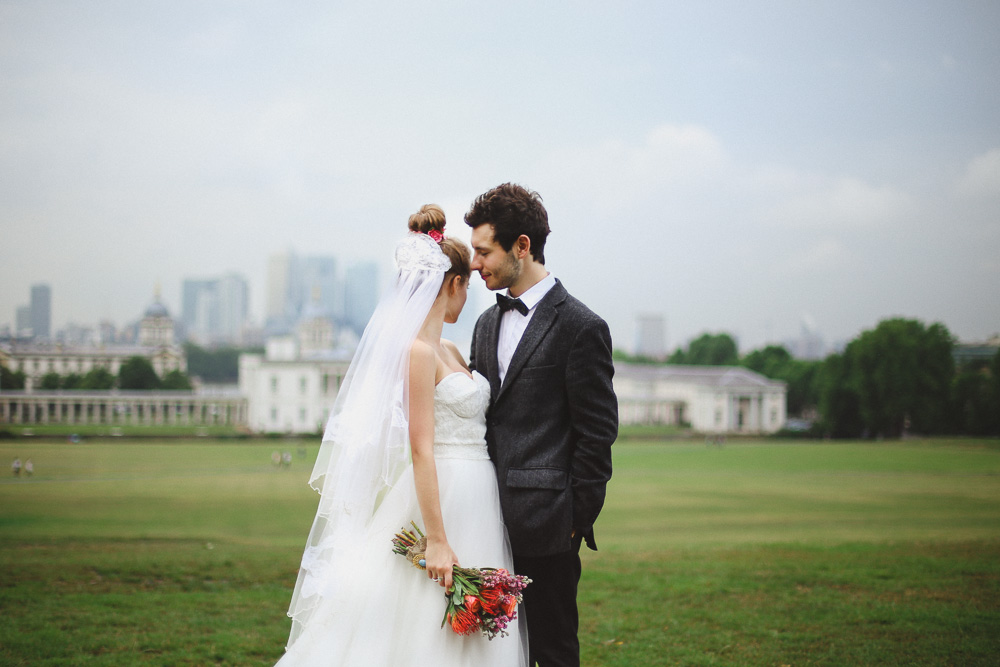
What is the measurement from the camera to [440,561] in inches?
130

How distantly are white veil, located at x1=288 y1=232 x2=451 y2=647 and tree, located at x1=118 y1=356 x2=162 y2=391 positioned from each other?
5554 centimetres

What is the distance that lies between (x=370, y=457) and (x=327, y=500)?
1.03ft

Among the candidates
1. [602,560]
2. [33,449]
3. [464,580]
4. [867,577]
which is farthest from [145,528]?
[33,449]

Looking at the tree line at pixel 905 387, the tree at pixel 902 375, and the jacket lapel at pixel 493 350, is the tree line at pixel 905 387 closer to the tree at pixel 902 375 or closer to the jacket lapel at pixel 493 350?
the tree at pixel 902 375

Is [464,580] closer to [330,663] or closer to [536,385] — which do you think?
[330,663]

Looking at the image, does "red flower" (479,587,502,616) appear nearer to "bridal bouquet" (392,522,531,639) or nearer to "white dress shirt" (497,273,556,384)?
"bridal bouquet" (392,522,531,639)

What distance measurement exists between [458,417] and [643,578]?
588cm

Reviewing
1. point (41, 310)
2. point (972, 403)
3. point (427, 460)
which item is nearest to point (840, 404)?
point (972, 403)

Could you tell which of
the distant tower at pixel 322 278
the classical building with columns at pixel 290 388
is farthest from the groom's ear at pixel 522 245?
the distant tower at pixel 322 278

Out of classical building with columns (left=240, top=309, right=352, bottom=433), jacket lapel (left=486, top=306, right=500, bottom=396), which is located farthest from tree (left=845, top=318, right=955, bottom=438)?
jacket lapel (left=486, top=306, right=500, bottom=396)

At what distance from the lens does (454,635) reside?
134 inches

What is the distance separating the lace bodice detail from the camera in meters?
3.49

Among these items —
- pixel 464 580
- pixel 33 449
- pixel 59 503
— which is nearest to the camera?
pixel 464 580

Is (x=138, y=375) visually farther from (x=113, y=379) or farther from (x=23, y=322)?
(x=23, y=322)
